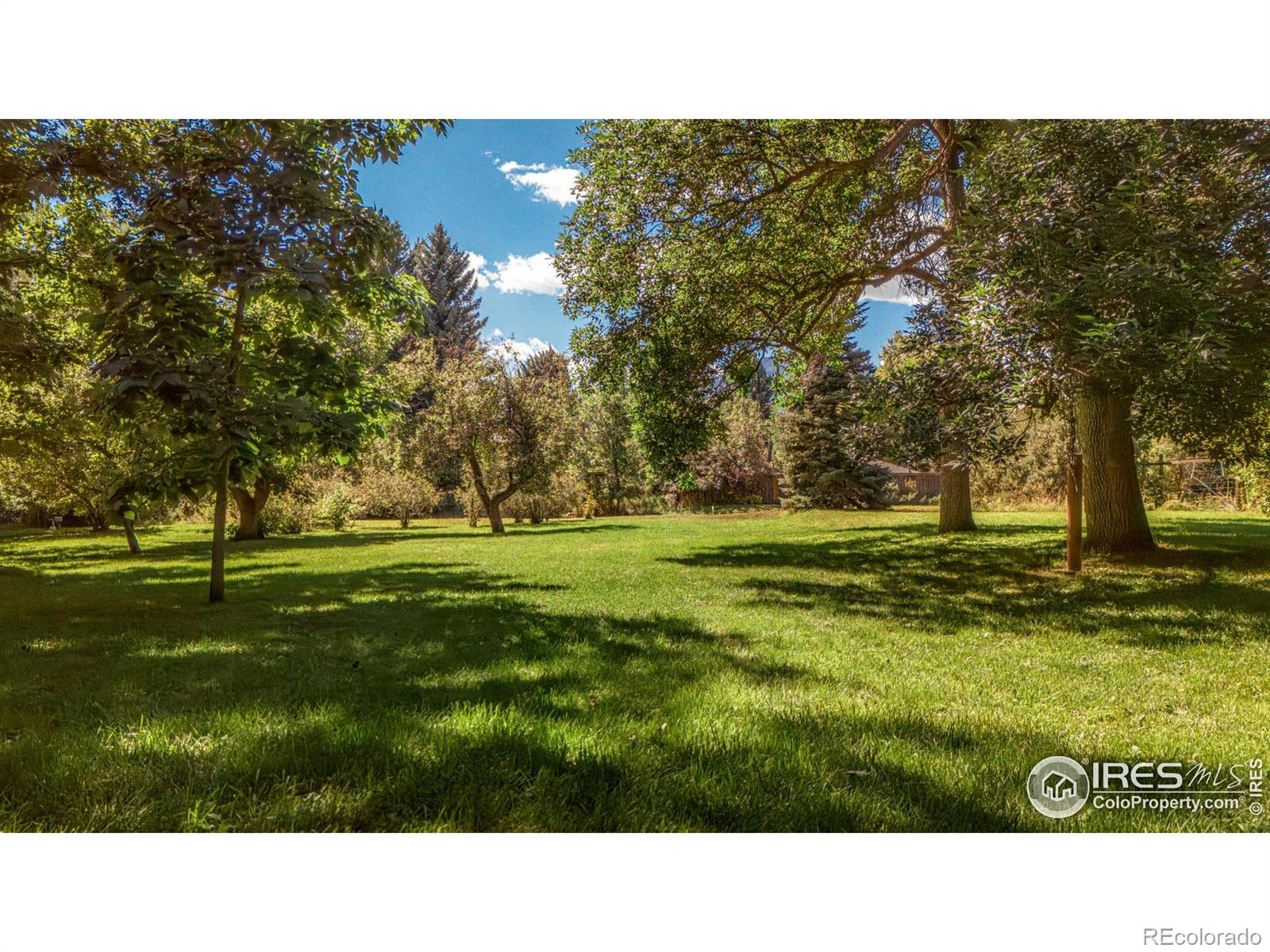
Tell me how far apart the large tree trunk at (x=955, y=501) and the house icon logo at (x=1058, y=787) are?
4.00m

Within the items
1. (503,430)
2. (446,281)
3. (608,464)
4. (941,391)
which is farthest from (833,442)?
(608,464)

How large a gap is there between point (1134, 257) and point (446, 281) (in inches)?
178

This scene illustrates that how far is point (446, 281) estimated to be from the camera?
4.04m

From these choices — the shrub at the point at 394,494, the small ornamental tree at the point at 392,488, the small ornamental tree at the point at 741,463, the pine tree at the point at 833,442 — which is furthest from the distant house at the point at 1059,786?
the small ornamental tree at the point at 741,463

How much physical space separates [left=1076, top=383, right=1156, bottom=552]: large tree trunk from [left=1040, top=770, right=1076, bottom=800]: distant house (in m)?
4.49

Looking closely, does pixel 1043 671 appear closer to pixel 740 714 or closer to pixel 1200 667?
pixel 1200 667

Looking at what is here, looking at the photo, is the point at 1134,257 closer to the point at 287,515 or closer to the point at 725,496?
the point at 287,515

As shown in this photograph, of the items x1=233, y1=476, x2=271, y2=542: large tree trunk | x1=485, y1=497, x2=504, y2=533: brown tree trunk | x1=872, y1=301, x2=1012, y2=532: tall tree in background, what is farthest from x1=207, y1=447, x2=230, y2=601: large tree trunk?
x1=485, y1=497, x2=504, y2=533: brown tree trunk

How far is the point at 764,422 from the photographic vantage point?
552 inches

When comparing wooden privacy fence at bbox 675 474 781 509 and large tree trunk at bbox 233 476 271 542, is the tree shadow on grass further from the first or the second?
wooden privacy fence at bbox 675 474 781 509

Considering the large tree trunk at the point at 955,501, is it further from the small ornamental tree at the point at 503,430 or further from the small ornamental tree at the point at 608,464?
the small ornamental tree at the point at 608,464
